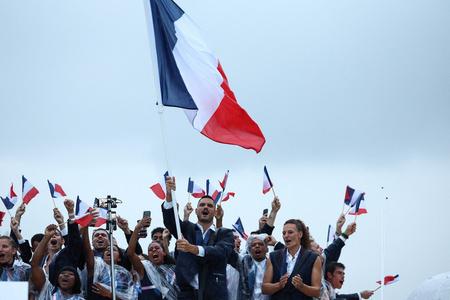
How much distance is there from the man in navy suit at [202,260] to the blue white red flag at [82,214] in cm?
165

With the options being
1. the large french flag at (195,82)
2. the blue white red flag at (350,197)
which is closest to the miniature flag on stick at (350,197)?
the blue white red flag at (350,197)

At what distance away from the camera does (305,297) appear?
9930 millimetres

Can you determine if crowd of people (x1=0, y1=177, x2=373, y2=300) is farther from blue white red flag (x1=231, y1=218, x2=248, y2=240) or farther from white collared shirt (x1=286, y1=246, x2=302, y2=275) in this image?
blue white red flag (x1=231, y1=218, x2=248, y2=240)

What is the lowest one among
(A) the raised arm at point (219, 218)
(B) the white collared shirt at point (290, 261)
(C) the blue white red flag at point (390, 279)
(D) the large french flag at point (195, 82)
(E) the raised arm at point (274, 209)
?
(C) the blue white red flag at point (390, 279)

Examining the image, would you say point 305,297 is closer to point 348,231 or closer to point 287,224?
point 287,224

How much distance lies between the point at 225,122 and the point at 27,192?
4.74m

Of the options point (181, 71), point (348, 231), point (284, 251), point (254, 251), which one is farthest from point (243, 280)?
point (181, 71)

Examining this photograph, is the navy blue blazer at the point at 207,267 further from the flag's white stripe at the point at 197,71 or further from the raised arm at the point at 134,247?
the flag's white stripe at the point at 197,71

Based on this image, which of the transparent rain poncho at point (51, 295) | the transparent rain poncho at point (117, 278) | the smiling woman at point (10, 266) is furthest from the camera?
the transparent rain poncho at point (117, 278)

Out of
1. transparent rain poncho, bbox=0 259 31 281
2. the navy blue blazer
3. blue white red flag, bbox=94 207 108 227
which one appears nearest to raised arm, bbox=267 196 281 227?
the navy blue blazer

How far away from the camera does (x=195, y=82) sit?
10367 millimetres

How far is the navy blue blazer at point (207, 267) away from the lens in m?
10.1

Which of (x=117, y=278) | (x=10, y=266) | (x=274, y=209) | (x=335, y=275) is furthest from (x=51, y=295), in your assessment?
(x=335, y=275)

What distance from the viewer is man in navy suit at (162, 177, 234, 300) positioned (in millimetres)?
10070
